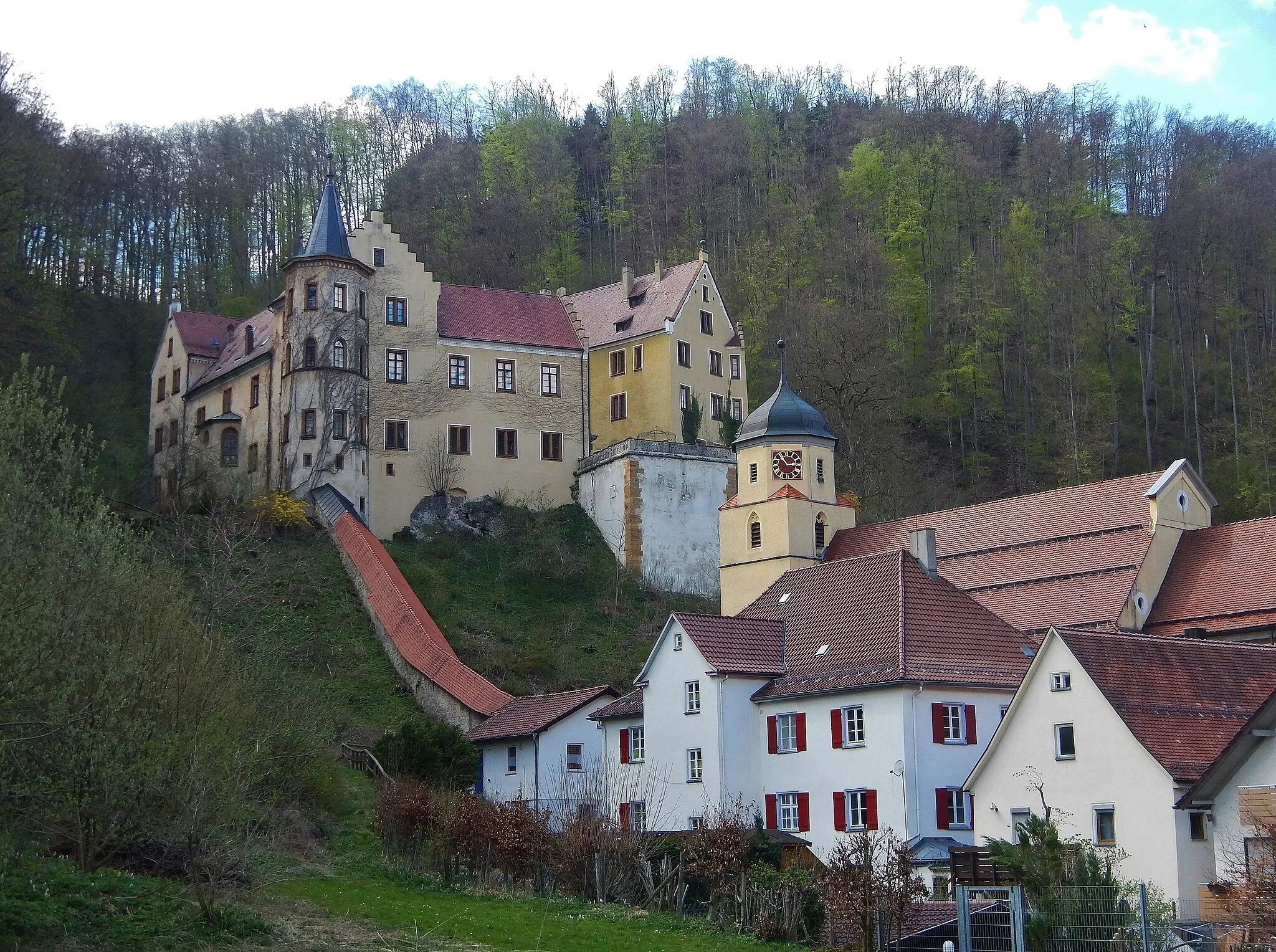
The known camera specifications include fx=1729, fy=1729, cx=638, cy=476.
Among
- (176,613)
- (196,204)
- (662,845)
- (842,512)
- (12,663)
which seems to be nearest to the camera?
(12,663)

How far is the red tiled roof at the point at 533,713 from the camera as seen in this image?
143 ft

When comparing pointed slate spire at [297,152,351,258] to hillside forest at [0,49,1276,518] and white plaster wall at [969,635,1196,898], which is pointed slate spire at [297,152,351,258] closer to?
hillside forest at [0,49,1276,518]

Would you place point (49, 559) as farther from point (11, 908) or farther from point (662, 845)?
point (662, 845)

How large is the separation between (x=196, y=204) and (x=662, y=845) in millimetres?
66246

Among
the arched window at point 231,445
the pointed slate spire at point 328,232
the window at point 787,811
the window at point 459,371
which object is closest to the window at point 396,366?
the window at point 459,371

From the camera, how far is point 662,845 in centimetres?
3072

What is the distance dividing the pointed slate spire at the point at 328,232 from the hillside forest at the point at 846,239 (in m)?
9.59

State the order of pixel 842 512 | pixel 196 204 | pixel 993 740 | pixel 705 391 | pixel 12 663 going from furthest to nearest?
pixel 196 204
pixel 705 391
pixel 842 512
pixel 993 740
pixel 12 663

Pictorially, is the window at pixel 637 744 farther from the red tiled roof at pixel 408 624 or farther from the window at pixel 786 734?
the red tiled roof at pixel 408 624

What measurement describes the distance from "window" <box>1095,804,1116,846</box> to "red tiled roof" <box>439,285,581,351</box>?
41.0 meters

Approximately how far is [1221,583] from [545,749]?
17.9 meters

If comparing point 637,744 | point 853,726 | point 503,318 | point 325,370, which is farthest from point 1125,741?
point 503,318

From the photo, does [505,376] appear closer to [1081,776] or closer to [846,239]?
[846,239]

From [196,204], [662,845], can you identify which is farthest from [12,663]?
[196,204]
